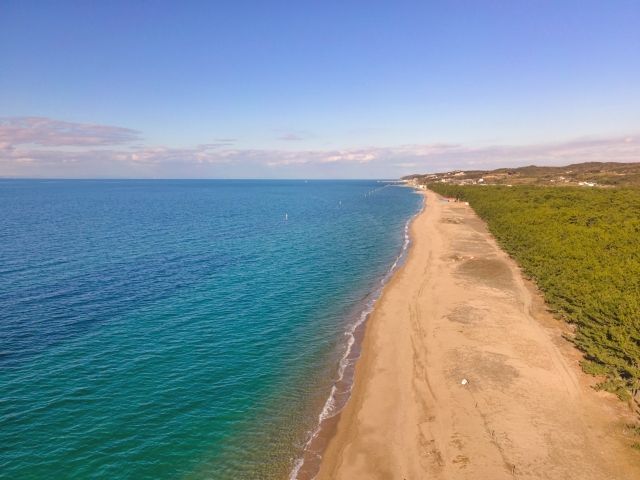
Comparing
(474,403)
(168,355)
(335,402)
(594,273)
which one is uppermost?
(594,273)

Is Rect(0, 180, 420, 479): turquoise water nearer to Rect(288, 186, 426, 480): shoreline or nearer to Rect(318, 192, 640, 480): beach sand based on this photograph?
Rect(288, 186, 426, 480): shoreline

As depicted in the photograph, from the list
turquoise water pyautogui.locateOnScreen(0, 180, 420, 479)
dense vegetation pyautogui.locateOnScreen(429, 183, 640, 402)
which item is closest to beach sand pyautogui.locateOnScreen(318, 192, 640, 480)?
dense vegetation pyautogui.locateOnScreen(429, 183, 640, 402)

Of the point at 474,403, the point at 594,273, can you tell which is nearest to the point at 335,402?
the point at 474,403

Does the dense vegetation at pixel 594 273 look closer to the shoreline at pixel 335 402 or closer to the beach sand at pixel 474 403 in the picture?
the beach sand at pixel 474 403

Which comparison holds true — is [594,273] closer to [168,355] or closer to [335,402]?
[335,402]

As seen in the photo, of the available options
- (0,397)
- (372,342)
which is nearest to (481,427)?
(372,342)

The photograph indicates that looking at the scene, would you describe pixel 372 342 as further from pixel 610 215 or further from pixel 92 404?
pixel 610 215
